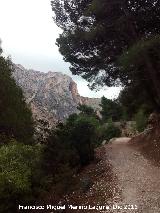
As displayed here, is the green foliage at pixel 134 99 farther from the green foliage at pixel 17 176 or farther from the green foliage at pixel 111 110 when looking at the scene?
the green foliage at pixel 111 110

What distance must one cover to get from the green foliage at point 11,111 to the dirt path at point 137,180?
5235mm

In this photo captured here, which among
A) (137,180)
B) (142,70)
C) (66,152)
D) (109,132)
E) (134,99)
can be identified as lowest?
(137,180)

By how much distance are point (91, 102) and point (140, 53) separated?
532ft

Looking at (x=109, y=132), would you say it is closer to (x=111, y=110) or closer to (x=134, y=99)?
(x=134, y=99)

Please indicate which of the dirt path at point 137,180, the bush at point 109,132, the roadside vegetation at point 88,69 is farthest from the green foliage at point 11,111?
the bush at point 109,132

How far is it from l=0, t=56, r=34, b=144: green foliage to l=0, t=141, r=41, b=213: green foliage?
7.14 meters

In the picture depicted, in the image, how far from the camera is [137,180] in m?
18.5

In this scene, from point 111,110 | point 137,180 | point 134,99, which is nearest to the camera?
point 137,180

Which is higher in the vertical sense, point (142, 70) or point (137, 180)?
point (142, 70)

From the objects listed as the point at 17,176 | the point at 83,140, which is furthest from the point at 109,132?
the point at 17,176

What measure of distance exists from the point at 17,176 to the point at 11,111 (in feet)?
32.5

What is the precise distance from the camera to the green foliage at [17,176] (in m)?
13.6

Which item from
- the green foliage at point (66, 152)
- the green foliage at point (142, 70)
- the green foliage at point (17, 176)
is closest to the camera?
the green foliage at point (17, 176)

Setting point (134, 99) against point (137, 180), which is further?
point (134, 99)
